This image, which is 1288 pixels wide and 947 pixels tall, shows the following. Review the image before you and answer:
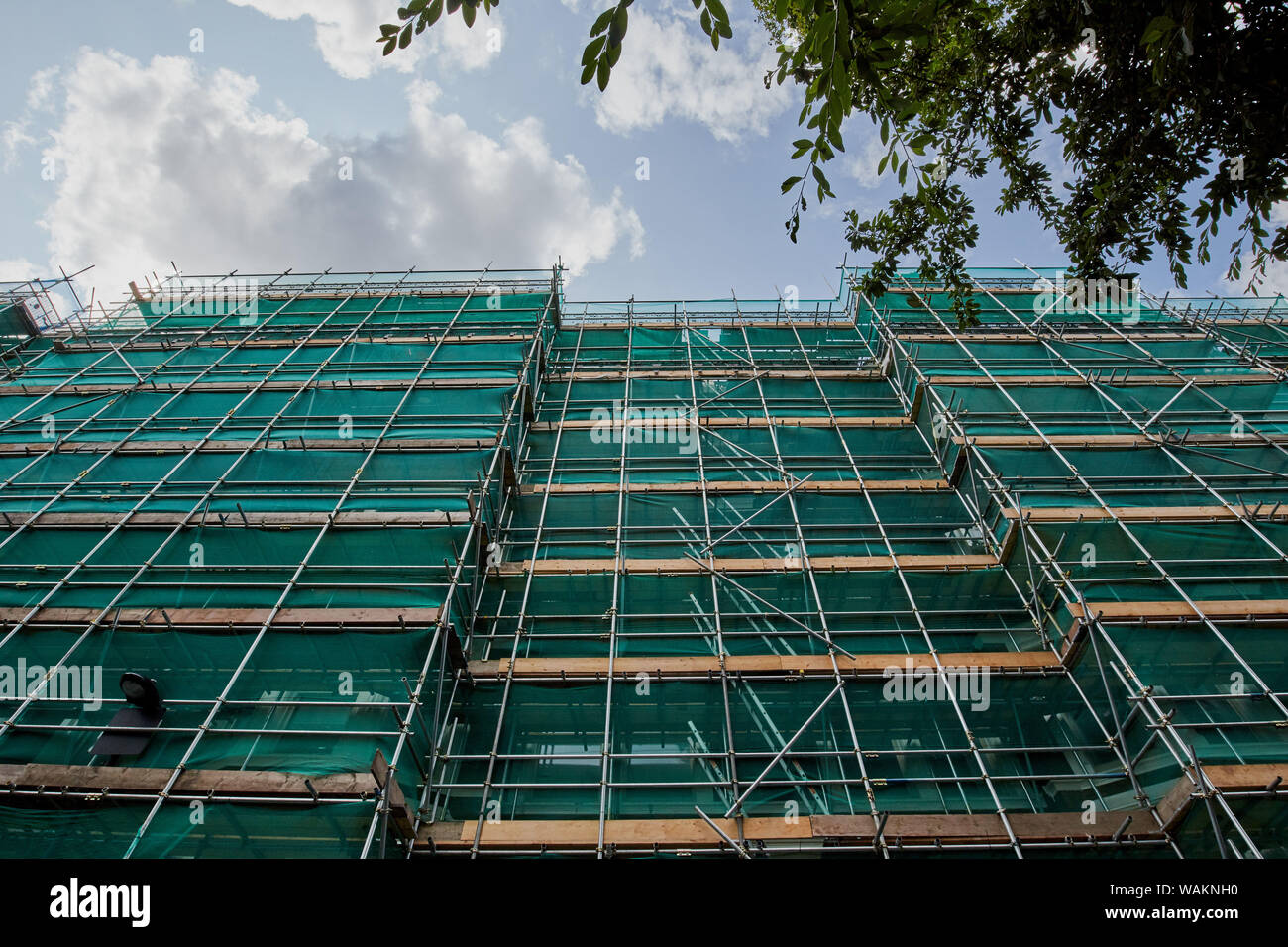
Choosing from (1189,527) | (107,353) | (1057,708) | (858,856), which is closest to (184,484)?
(107,353)

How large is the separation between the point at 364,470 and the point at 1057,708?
28.2ft

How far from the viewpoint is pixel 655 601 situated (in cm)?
896

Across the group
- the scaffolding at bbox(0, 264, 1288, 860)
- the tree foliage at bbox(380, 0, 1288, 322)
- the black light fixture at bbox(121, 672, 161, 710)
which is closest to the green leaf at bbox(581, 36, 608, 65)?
the tree foliage at bbox(380, 0, 1288, 322)

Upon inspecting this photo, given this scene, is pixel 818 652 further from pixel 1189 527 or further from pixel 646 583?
pixel 1189 527

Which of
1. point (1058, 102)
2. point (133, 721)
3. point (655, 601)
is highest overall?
point (1058, 102)

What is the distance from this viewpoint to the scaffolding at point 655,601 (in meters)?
6.10

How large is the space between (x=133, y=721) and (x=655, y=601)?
5258mm

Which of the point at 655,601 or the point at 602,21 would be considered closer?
the point at 602,21

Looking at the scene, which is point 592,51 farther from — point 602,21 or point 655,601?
point 655,601

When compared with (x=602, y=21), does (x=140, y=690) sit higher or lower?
lower

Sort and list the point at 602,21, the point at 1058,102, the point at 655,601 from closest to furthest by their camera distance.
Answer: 1. the point at 602,21
2. the point at 1058,102
3. the point at 655,601

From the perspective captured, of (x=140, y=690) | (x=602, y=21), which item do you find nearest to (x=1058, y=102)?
(x=602, y=21)

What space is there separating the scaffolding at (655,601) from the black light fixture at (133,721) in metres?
0.12

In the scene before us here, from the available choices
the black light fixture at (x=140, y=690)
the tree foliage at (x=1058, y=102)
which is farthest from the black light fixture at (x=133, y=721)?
the tree foliage at (x=1058, y=102)
